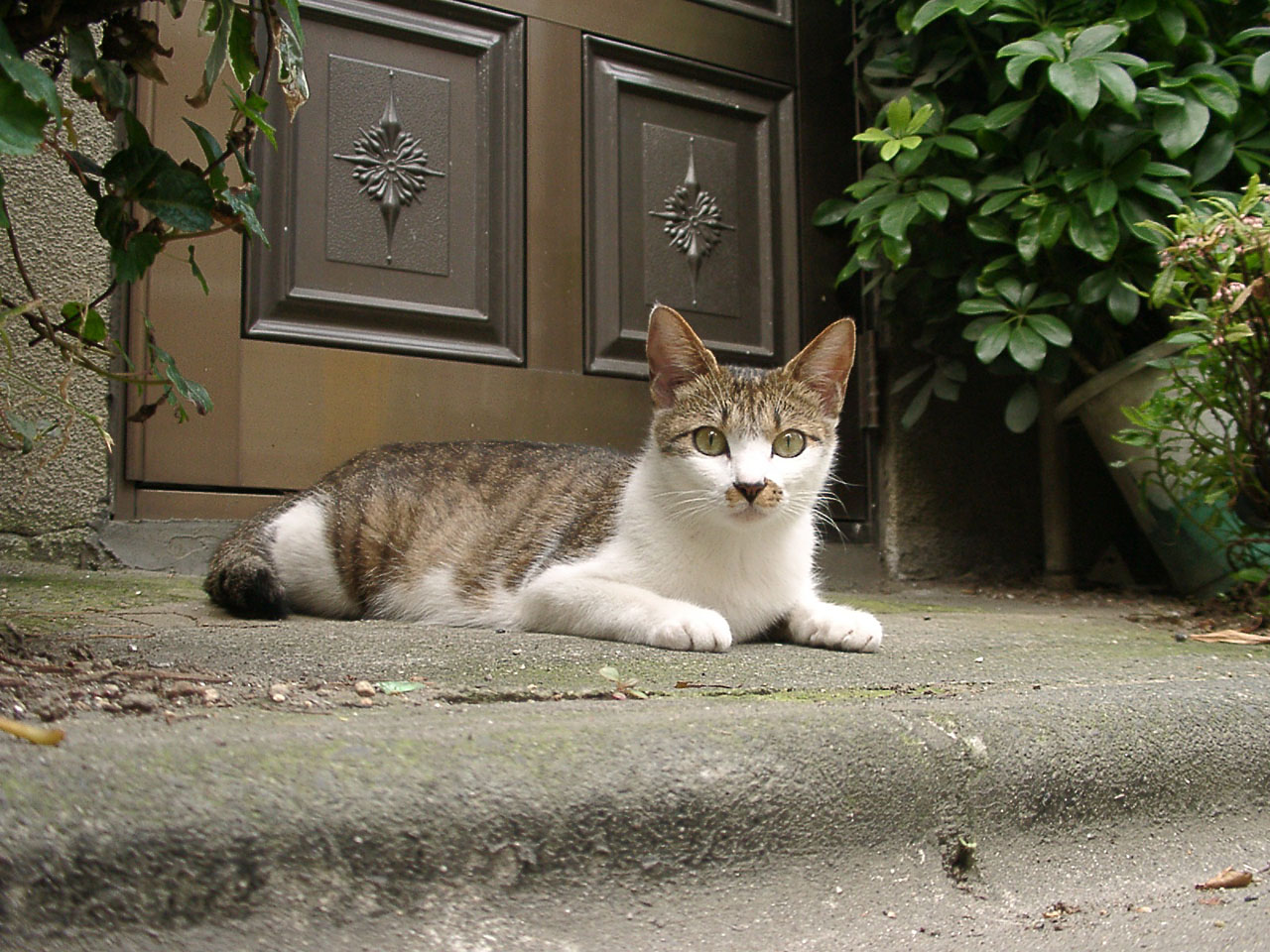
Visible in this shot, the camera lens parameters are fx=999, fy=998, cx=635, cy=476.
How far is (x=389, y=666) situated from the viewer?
155 cm

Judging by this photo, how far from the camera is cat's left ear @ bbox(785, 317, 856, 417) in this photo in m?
2.22

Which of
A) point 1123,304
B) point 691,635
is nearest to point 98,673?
point 691,635

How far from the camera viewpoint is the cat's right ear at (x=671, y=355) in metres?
2.20

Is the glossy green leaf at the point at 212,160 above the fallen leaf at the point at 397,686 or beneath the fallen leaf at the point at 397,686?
above

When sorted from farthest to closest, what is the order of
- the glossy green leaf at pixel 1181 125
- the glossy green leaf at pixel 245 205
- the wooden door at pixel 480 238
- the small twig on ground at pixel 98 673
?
1. the wooden door at pixel 480 238
2. the glossy green leaf at pixel 1181 125
3. the glossy green leaf at pixel 245 205
4. the small twig on ground at pixel 98 673

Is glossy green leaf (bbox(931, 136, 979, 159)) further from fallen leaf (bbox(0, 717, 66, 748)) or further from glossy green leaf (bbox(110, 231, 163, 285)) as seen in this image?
fallen leaf (bbox(0, 717, 66, 748))

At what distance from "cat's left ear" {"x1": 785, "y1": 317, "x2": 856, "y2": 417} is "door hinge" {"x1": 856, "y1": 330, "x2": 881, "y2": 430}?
1.37 metres

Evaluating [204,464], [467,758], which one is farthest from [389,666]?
[204,464]

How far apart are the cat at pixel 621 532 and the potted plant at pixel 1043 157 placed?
109 centimetres

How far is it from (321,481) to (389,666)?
126 centimetres

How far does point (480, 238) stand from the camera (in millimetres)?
3271

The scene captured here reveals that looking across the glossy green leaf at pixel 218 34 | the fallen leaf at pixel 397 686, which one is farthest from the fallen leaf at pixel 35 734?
the glossy green leaf at pixel 218 34

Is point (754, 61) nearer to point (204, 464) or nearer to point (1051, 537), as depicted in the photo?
point (1051, 537)

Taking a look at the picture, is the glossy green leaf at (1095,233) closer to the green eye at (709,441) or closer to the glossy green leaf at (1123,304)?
the glossy green leaf at (1123,304)
